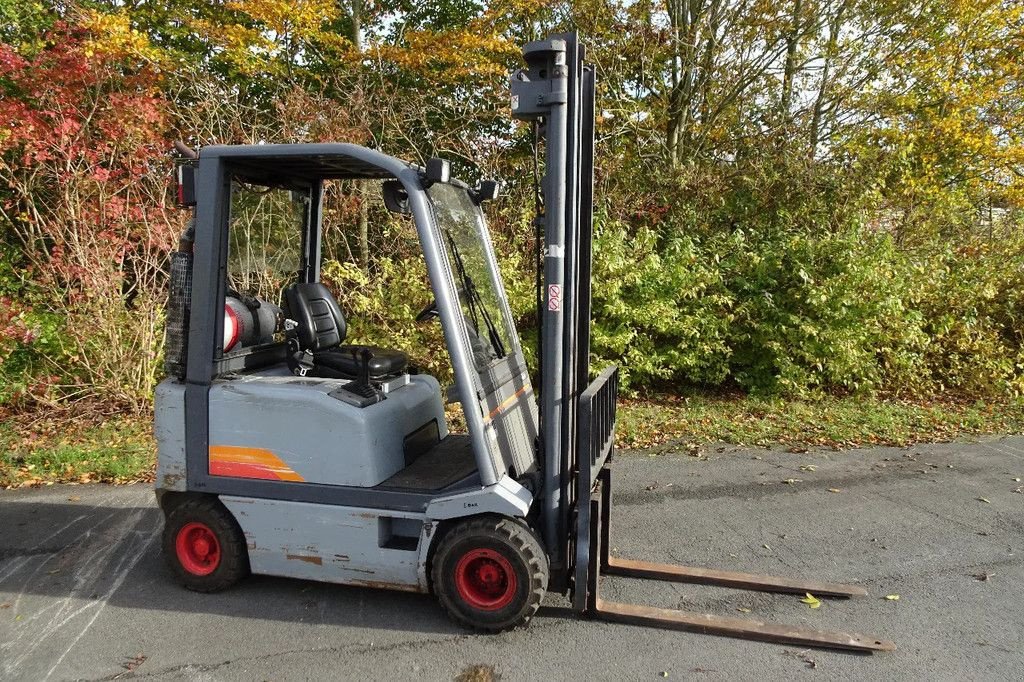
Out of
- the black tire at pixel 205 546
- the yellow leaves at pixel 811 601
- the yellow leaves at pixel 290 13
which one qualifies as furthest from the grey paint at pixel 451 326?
the yellow leaves at pixel 290 13

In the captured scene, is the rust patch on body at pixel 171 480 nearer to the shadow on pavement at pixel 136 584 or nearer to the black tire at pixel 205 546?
the black tire at pixel 205 546

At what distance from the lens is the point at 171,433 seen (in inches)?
152

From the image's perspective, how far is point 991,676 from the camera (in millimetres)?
3223

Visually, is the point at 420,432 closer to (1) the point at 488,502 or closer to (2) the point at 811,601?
(1) the point at 488,502

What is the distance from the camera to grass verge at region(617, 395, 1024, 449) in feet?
24.1

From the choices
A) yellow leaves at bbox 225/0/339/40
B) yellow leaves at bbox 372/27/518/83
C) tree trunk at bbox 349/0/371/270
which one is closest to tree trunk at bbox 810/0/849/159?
yellow leaves at bbox 372/27/518/83

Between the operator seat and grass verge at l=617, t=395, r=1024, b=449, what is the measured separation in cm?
360

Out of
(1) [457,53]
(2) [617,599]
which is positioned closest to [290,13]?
(1) [457,53]

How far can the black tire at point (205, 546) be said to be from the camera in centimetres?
389

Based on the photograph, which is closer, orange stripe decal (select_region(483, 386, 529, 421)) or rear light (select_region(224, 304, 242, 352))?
orange stripe decal (select_region(483, 386, 529, 421))

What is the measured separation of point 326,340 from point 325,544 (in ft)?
4.36

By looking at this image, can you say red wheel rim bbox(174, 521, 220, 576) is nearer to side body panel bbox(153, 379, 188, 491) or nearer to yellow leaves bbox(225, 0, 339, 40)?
side body panel bbox(153, 379, 188, 491)

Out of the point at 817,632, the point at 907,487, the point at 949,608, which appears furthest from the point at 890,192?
the point at 817,632

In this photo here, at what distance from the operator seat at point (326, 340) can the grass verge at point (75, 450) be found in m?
2.93
